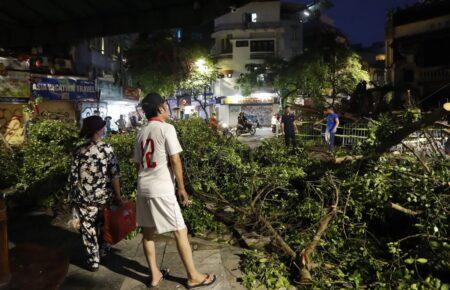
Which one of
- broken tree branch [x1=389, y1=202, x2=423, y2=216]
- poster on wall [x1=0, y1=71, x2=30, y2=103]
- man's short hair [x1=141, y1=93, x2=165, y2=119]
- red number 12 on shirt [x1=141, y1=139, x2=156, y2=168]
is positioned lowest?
broken tree branch [x1=389, y1=202, x2=423, y2=216]

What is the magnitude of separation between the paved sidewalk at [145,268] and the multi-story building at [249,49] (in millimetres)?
38641

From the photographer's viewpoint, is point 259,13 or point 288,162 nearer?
point 288,162

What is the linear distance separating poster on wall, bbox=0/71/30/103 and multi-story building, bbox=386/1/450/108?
842 inches

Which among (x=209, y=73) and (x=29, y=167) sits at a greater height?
(x=209, y=73)

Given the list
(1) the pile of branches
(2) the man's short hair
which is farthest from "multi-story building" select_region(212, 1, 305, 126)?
(2) the man's short hair

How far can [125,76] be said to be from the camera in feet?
96.5

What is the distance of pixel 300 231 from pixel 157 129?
287 centimetres

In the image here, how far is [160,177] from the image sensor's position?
380cm

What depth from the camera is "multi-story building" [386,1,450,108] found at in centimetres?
2402

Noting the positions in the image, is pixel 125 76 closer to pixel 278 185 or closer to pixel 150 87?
pixel 150 87

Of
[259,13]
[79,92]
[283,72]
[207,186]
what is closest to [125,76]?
[79,92]

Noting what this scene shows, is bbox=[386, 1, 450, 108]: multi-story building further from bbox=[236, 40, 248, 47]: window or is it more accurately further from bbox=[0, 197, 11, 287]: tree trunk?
bbox=[0, 197, 11, 287]: tree trunk

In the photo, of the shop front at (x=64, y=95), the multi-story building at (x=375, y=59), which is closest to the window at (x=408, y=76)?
the multi-story building at (x=375, y=59)

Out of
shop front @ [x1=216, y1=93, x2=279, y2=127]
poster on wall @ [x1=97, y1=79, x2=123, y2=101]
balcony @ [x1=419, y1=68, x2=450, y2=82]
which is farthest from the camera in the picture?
shop front @ [x1=216, y1=93, x2=279, y2=127]
